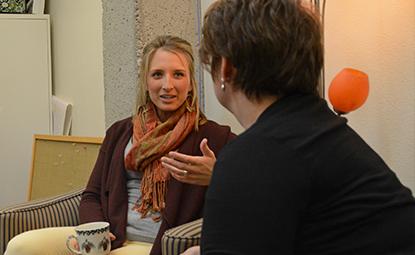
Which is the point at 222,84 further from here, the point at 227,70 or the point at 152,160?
the point at 152,160

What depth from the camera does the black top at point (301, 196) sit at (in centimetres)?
77

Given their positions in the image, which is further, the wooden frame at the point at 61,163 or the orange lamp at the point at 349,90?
the wooden frame at the point at 61,163

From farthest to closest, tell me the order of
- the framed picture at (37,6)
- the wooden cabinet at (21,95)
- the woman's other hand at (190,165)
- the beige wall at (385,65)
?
the framed picture at (37,6) → the wooden cabinet at (21,95) → the beige wall at (385,65) → the woman's other hand at (190,165)

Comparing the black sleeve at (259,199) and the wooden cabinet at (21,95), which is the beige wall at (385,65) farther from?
the wooden cabinet at (21,95)

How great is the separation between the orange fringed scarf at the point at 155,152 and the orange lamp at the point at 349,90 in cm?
53

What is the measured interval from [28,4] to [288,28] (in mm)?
3331

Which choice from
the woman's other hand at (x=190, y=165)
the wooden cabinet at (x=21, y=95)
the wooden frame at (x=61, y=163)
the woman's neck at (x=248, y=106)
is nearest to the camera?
the woman's neck at (x=248, y=106)

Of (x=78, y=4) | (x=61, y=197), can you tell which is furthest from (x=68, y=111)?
(x=61, y=197)

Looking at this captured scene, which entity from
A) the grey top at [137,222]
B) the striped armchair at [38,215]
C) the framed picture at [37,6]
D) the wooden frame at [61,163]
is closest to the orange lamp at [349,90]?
the grey top at [137,222]

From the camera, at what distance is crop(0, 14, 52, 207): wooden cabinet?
11.5 feet

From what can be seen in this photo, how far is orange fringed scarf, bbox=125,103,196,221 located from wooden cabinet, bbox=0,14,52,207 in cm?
191

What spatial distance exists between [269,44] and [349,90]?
65 cm

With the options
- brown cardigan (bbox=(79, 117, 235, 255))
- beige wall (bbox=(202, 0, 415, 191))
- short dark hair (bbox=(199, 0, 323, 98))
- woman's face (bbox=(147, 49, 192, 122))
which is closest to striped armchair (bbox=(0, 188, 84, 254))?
brown cardigan (bbox=(79, 117, 235, 255))

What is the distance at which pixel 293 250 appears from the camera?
81 cm
